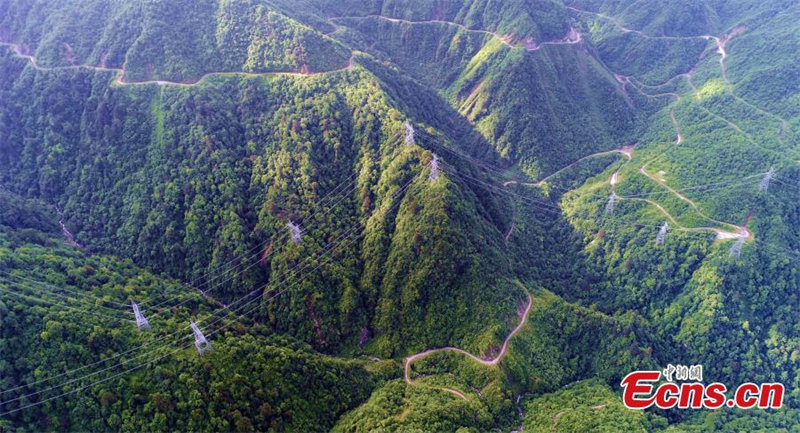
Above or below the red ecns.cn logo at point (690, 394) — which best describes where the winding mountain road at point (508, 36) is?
above

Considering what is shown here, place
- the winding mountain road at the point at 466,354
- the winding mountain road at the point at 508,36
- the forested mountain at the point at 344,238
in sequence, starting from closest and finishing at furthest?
the forested mountain at the point at 344,238 < the winding mountain road at the point at 466,354 < the winding mountain road at the point at 508,36

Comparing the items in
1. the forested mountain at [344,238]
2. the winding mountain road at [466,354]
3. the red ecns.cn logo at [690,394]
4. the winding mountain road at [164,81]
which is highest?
the winding mountain road at [164,81]

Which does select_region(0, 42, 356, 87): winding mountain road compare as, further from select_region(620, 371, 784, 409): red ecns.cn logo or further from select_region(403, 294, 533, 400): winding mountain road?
select_region(620, 371, 784, 409): red ecns.cn logo

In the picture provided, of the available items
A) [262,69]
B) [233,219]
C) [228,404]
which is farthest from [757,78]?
[228,404]

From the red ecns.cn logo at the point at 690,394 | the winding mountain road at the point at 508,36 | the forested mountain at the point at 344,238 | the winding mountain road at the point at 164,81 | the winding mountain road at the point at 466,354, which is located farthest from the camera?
the winding mountain road at the point at 508,36

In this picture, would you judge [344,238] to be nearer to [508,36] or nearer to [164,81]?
[164,81]

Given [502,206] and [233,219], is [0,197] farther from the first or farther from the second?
[502,206]

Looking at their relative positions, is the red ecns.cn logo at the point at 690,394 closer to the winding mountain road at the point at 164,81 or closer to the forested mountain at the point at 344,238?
the forested mountain at the point at 344,238

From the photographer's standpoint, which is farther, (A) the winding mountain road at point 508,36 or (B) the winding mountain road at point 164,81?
(A) the winding mountain road at point 508,36

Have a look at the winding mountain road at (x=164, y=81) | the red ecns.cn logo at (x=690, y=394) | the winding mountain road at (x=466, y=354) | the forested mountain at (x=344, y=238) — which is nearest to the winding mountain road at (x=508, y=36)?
the forested mountain at (x=344, y=238)
